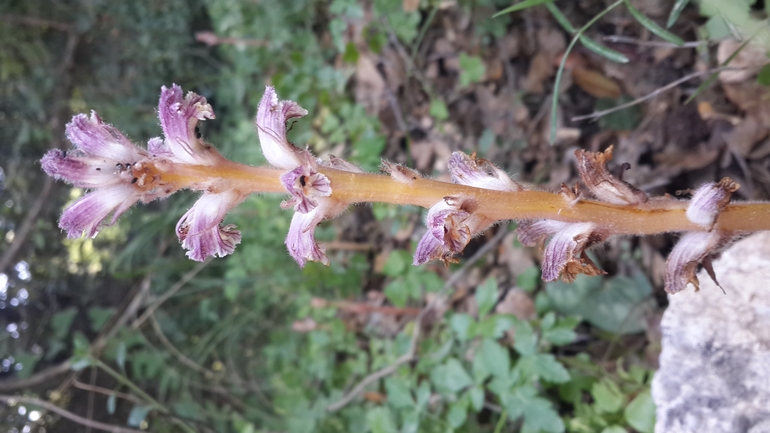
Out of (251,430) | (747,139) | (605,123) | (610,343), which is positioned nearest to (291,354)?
(251,430)

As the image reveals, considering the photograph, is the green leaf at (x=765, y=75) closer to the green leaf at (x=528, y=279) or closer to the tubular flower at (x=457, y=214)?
the tubular flower at (x=457, y=214)

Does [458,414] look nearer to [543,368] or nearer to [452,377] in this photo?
[452,377]

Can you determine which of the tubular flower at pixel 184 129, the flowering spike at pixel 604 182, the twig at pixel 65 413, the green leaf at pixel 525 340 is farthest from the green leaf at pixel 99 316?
the flowering spike at pixel 604 182

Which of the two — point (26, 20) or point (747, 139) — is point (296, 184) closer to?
point (747, 139)

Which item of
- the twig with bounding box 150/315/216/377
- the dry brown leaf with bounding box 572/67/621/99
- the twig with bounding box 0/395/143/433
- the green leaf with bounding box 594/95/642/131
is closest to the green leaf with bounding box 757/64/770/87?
the green leaf with bounding box 594/95/642/131

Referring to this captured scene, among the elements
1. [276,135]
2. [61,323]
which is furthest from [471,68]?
[61,323]

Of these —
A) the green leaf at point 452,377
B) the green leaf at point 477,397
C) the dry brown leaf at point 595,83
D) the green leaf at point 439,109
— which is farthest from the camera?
the green leaf at point 439,109
